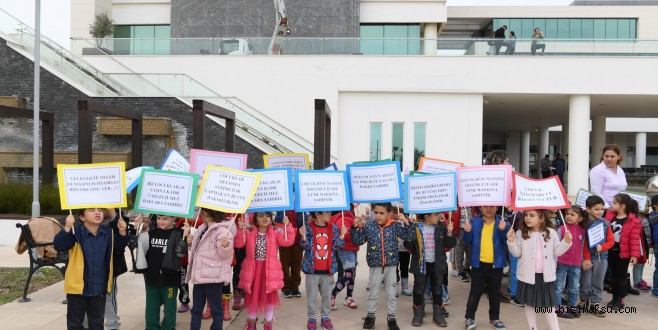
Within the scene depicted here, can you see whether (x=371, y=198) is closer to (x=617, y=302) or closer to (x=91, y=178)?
(x=91, y=178)

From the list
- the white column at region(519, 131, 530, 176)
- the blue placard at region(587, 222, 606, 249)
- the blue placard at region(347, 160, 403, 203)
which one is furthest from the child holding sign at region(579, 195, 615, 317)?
the white column at region(519, 131, 530, 176)

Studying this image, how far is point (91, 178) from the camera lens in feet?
17.8

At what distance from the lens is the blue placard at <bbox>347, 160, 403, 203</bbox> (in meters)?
6.28

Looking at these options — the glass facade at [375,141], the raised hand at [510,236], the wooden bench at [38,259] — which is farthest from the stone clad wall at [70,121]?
the raised hand at [510,236]

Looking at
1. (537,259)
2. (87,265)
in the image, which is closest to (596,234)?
(537,259)

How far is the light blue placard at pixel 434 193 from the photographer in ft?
20.6

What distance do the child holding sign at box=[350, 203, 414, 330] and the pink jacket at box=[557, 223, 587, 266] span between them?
2.09 m

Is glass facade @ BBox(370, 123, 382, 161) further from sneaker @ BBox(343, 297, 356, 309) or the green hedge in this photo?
sneaker @ BBox(343, 297, 356, 309)

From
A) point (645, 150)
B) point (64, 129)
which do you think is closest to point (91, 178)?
point (64, 129)

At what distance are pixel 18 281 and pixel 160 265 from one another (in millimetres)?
4037

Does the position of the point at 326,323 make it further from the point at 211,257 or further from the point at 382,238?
the point at 211,257

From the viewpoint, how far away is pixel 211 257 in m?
5.59

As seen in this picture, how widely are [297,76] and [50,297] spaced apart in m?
15.4

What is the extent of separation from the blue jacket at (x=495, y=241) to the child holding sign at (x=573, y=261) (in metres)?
1.14
